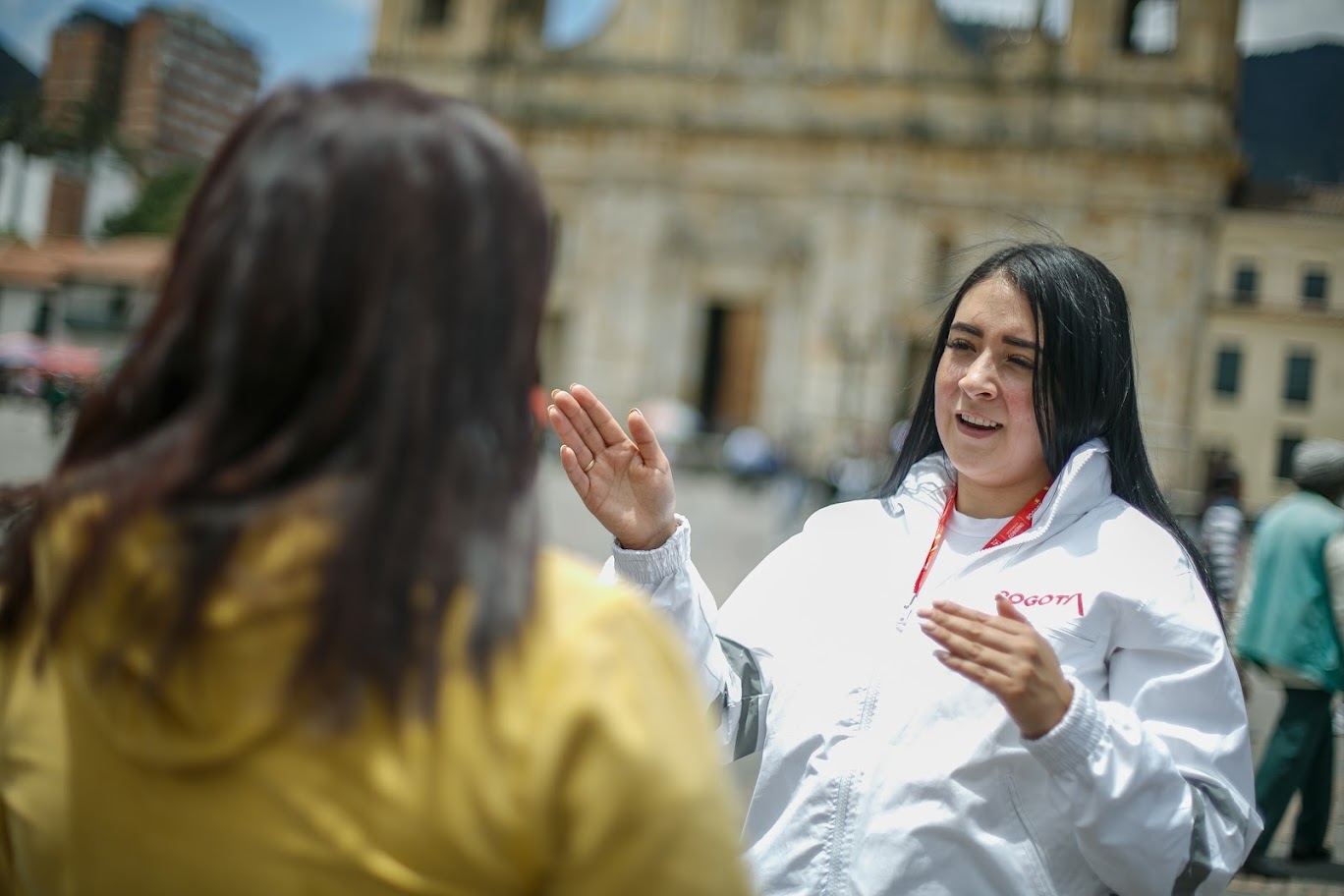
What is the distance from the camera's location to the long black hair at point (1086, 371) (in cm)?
212

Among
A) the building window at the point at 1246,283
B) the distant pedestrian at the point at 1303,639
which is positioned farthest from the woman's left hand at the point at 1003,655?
the building window at the point at 1246,283

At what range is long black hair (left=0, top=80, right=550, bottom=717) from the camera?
95 cm

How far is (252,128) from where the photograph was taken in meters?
1.07

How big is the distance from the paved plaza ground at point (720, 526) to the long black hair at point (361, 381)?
1.90 ft

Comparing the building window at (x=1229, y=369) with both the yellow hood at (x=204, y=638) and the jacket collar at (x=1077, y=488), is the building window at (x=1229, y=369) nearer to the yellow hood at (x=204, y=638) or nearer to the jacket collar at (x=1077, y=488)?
the jacket collar at (x=1077, y=488)

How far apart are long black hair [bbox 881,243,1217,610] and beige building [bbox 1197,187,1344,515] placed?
37.3 meters

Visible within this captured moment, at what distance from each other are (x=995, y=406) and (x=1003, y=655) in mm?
670

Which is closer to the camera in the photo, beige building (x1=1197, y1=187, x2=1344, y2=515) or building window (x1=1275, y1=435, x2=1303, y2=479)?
beige building (x1=1197, y1=187, x2=1344, y2=515)

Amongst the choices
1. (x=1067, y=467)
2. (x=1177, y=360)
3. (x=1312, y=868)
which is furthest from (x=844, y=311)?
(x=1067, y=467)

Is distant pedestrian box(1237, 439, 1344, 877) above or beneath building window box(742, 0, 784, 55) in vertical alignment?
beneath

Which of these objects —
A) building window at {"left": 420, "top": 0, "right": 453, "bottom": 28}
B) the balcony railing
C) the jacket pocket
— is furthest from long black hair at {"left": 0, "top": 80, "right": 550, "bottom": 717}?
the balcony railing

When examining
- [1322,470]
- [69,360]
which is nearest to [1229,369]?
[69,360]

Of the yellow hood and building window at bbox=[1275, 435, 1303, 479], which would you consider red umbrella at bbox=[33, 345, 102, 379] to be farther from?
building window at bbox=[1275, 435, 1303, 479]

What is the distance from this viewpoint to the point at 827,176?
31000mm
